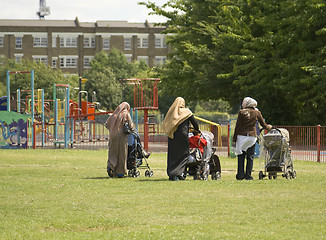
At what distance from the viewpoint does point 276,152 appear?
17.3 m

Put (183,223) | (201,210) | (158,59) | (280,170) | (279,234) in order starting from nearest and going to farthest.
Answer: (279,234), (183,223), (201,210), (280,170), (158,59)

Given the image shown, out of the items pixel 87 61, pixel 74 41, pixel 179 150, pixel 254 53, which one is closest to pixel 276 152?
pixel 179 150

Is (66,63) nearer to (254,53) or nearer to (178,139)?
(254,53)

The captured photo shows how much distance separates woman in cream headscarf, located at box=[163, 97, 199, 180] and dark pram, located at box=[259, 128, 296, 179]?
5.58 feet

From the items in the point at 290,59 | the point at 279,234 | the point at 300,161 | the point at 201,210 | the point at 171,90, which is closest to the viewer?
the point at 279,234

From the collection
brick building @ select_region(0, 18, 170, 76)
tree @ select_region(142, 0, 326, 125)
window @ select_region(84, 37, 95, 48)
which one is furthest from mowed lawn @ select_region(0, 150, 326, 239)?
window @ select_region(84, 37, 95, 48)

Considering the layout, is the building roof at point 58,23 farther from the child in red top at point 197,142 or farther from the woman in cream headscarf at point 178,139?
the woman in cream headscarf at point 178,139

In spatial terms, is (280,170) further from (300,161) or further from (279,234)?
(300,161)

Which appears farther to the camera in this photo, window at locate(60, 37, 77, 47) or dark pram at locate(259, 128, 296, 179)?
window at locate(60, 37, 77, 47)

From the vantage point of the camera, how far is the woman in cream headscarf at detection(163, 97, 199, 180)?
16703mm

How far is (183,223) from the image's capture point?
34.4 feet

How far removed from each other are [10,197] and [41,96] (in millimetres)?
26100

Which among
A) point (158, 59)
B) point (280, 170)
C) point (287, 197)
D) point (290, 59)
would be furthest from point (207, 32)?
point (158, 59)

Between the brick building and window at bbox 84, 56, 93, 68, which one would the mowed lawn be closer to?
the brick building
